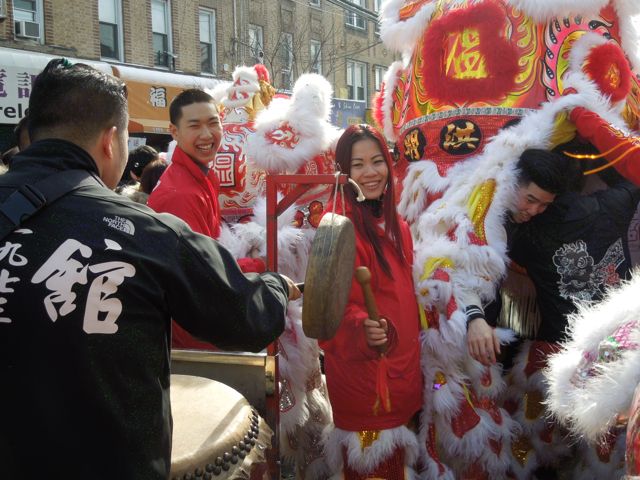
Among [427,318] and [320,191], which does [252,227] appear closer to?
[320,191]

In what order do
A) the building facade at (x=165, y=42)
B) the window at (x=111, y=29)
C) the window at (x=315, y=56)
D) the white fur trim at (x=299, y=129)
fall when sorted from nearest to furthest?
the white fur trim at (x=299, y=129)
the building facade at (x=165, y=42)
the window at (x=111, y=29)
the window at (x=315, y=56)

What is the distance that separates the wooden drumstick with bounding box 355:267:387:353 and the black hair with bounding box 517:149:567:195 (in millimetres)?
1037

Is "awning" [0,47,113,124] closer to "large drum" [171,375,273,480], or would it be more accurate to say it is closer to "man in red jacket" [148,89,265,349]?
"man in red jacket" [148,89,265,349]

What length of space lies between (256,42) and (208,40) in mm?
1452

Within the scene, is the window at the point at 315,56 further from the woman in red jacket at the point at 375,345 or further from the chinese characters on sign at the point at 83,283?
the chinese characters on sign at the point at 83,283

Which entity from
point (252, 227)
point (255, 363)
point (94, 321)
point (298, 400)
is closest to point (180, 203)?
point (252, 227)

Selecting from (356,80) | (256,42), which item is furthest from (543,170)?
(356,80)

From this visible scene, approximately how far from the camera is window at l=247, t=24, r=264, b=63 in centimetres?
1622

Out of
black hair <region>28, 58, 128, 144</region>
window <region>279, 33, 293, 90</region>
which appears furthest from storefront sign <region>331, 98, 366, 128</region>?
black hair <region>28, 58, 128, 144</region>

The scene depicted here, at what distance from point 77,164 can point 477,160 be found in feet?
7.18

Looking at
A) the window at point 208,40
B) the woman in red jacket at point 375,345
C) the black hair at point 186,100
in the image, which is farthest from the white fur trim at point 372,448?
the window at point 208,40

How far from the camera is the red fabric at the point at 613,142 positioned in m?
2.90

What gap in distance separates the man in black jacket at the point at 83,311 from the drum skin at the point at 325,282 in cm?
48

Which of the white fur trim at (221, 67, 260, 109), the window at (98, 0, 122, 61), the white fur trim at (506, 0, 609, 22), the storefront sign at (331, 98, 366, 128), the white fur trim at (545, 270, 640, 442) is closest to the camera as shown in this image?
the white fur trim at (545, 270, 640, 442)
